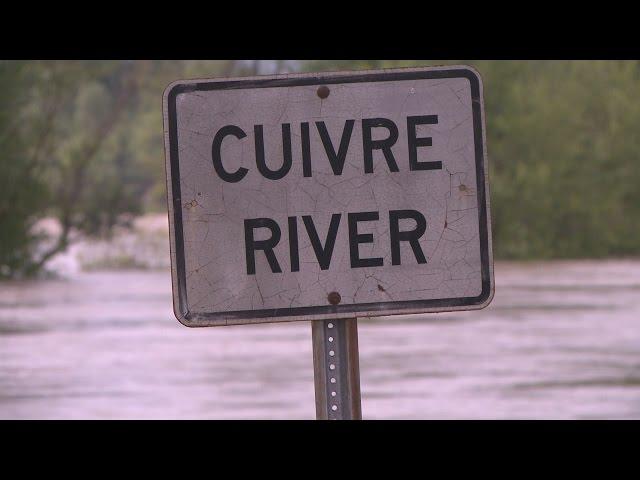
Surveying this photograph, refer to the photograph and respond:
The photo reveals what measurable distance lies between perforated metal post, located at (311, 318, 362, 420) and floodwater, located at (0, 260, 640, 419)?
8.21m

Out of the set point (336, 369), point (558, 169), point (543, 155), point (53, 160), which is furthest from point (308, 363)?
point (53, 160)

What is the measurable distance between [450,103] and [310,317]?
1.38ft

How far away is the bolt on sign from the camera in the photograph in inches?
91.9

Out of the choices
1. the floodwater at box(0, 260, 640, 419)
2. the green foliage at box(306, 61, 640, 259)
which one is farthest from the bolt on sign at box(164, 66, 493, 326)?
the green foliage at box(306, 61, 640, 259)

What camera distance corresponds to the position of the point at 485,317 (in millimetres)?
19625

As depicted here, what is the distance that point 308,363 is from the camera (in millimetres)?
14930

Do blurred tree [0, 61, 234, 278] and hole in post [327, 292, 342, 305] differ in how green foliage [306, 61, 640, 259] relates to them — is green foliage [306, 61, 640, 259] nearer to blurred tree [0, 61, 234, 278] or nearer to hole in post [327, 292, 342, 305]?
blurred tree [0, 61, 234, 278]

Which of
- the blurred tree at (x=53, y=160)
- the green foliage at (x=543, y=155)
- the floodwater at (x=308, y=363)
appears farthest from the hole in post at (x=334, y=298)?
the green foliage at (x=543, y=155)

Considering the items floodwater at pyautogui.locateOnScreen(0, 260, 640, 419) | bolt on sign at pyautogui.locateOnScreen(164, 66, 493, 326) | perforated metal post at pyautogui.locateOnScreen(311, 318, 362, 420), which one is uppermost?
bolt on sign at pyautogui.locateOnScreen(164, 66, 493, 326)

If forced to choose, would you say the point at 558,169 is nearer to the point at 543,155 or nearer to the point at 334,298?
the point at 543,155

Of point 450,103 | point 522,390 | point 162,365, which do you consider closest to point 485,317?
point 162,365

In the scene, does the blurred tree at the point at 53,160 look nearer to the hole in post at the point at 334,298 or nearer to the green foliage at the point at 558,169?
the green foliage at the point at 558,169

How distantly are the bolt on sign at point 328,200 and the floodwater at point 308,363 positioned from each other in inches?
323

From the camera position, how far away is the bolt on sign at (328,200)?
7.66 ft
